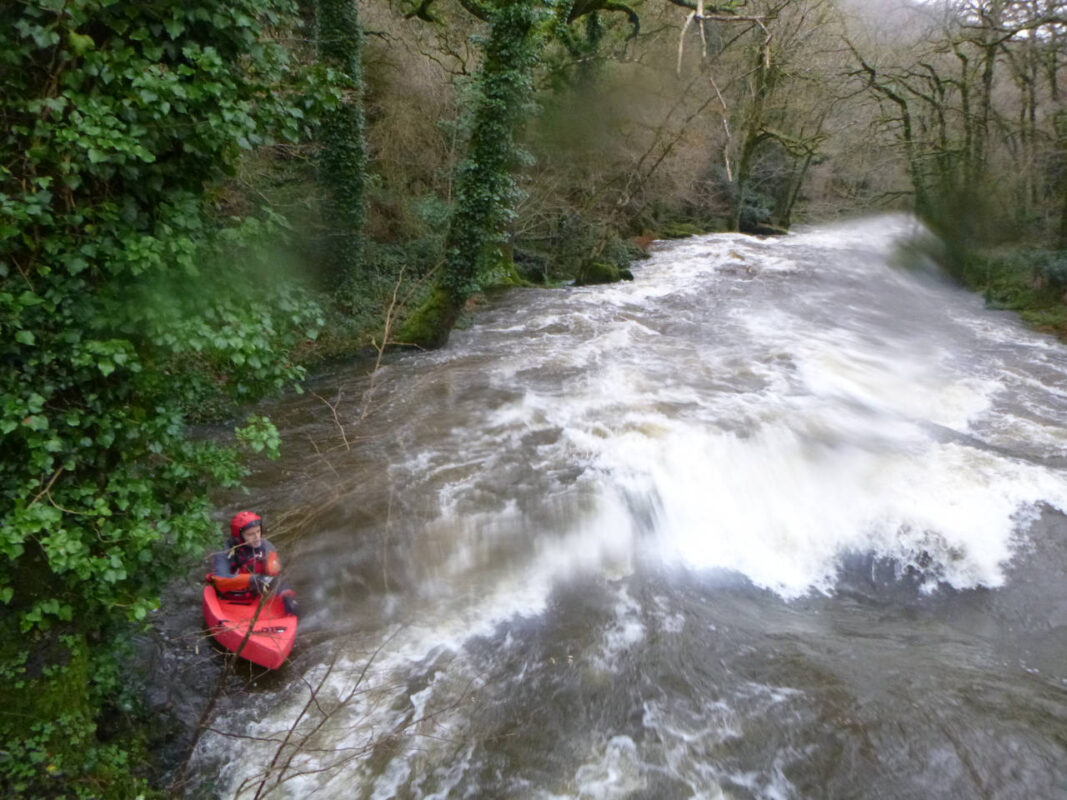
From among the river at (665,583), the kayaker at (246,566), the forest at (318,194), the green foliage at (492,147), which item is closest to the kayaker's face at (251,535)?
the kayaker at (246,566)

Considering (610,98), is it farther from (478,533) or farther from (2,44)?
(2,44)

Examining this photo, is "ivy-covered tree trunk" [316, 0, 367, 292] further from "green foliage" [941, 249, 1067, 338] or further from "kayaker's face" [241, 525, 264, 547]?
"green foliage" [941, 249, 1067, 338]

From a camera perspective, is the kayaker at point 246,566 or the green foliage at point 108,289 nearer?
the green foliage at point 108,289

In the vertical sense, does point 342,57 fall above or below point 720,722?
above

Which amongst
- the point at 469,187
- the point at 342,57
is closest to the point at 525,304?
the point at 469,187

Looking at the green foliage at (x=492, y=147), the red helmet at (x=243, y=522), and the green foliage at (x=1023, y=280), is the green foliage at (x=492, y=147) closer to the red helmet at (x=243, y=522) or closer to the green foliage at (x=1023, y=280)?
the red helmet at (x=243, y=522)

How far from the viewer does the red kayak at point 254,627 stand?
523 cm

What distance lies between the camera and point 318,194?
12.7m

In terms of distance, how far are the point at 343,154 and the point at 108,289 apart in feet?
31.8

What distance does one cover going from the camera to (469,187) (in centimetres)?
1213

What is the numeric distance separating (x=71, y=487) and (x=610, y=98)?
1840 cm

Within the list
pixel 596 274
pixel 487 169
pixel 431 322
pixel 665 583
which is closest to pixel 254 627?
pixel 665 583

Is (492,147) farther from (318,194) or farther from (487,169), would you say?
(318,194)

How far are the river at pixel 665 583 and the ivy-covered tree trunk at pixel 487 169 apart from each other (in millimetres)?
1080
